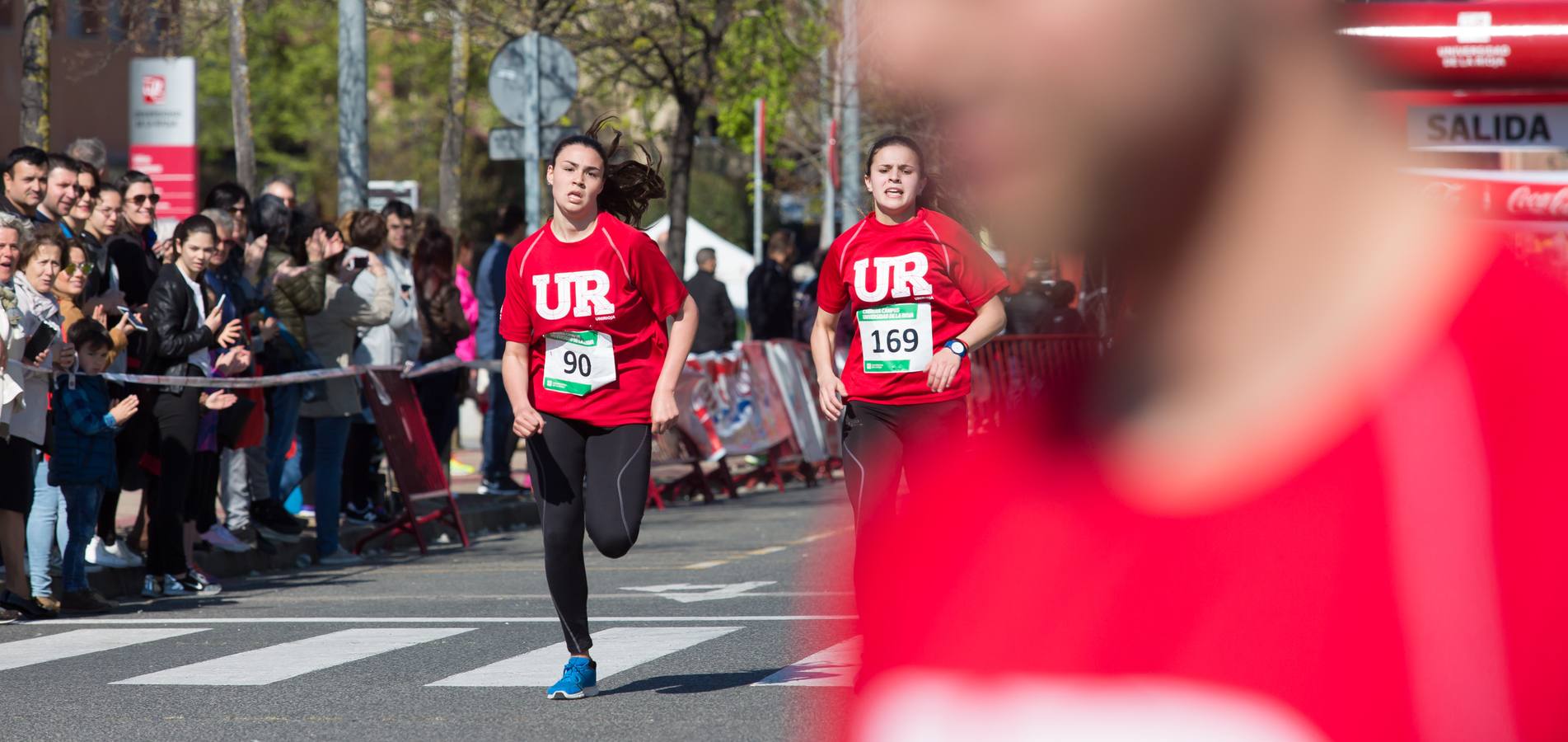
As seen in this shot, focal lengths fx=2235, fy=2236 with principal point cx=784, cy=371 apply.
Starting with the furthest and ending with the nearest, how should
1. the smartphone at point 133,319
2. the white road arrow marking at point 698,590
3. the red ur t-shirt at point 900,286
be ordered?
the smartphone at point 133,319 < the white road arrow marking at point 698,590 < the red ur t-shirt at point 900,286

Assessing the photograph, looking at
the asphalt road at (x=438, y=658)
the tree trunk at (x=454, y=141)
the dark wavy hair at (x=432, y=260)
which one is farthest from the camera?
the tree trunk at (x=454, y=141)

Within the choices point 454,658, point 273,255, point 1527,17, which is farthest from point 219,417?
point 1527,17

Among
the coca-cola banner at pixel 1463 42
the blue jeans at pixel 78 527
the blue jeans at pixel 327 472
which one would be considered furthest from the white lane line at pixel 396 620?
the coca-cola banner at pixel 1463 42

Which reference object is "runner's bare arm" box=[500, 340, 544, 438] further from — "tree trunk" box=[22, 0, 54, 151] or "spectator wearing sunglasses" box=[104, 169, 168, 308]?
"tree trunk" box=[22, 0, 54, 151]

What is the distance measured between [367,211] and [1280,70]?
39.6 feet

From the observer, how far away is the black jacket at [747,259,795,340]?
20703 mm

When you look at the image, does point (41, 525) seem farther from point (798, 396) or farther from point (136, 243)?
point (798, 396)

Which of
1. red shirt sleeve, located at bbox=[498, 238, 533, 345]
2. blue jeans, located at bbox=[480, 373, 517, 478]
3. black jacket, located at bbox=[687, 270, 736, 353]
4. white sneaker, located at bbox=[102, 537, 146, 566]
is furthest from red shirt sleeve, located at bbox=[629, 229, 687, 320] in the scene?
black jacket, located at bbox=[687, 270, 736, 353]

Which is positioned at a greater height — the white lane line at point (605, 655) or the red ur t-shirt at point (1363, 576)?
the red ur t-shirt at point (1363, 576)

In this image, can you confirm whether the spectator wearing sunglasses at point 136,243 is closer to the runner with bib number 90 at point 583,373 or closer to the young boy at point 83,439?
the young boy at point 83,439

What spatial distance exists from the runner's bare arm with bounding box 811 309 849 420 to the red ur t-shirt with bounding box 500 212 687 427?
21.9 inches

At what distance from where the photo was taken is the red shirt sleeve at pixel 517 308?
6.86 m

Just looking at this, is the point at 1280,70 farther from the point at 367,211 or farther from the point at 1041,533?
the point at 367,211

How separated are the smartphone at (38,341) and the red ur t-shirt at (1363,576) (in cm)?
885
